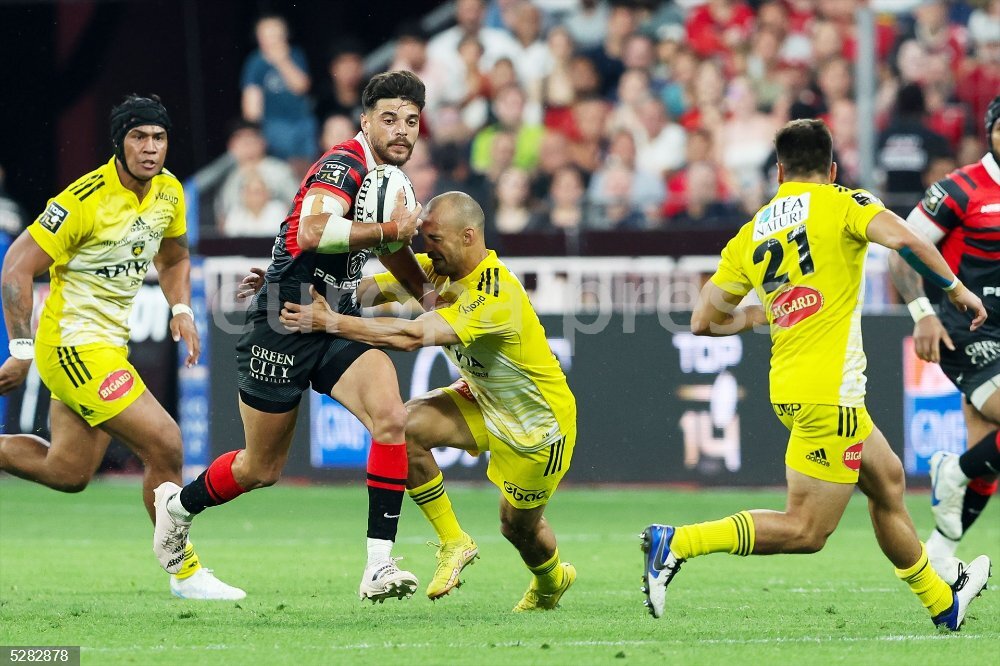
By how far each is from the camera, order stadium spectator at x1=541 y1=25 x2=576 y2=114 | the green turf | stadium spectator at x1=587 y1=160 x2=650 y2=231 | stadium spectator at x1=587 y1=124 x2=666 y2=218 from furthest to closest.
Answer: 1. stadium spectator at x1=541 y1=25 x2=576 y2=114
2. stadium spectator at x1=587 y1=124 x2=666 y2=218
3. stadium spectator at x1=587 y1=160 x2=650 y2=231
4. the green turf

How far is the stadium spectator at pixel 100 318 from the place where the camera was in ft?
26.5

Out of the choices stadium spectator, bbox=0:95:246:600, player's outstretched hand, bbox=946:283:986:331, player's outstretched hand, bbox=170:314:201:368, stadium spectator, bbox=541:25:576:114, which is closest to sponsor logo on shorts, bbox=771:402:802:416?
player's outstretched hand, bbox=946:283:986:331

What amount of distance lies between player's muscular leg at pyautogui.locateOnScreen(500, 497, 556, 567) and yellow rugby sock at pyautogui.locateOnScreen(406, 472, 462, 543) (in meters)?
0.25

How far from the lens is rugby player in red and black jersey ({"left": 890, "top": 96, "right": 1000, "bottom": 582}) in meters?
8.11

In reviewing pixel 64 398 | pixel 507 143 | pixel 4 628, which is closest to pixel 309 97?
pixel 507 143

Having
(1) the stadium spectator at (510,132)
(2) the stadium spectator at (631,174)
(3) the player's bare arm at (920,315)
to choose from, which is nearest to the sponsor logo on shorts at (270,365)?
(3) the player's bare arm at (920,315)

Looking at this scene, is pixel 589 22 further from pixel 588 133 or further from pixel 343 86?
pixel 343 86

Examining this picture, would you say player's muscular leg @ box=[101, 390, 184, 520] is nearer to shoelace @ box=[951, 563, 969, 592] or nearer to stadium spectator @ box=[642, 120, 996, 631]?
stadium spectator @ box=[642, 120, 996, 631]

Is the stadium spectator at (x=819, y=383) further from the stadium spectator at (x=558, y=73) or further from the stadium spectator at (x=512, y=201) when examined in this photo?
the stadium spectator at (x=558, y=73)

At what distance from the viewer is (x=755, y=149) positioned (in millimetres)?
16844

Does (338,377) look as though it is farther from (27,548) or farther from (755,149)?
(755,149)

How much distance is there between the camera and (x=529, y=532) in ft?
24.5

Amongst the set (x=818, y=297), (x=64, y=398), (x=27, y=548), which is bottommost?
(x=27, y=548)

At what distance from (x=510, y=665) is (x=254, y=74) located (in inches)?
520
